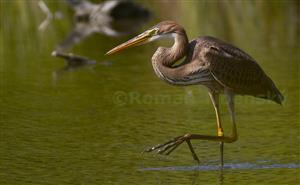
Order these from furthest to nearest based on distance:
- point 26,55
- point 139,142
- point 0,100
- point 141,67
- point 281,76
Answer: point 26,55, point 141,67, point 281,76, point 0,100, point 139,142

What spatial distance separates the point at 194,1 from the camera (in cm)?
2303

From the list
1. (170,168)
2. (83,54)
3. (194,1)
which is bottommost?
(170,168)

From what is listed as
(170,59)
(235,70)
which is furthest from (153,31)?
(235,70)

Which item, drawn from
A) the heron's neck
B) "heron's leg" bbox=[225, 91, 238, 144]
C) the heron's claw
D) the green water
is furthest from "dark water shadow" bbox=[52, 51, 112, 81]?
the heron's claw

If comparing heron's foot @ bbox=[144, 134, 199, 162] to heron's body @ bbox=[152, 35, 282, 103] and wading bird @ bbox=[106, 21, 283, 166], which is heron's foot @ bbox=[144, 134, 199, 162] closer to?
wading bird @ bbox=[106, 21, 283, 166]

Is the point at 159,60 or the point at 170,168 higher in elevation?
the point at 159,60

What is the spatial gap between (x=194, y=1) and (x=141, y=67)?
8.22 meters

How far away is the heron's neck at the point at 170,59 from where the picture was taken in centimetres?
877

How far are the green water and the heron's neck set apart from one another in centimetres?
87

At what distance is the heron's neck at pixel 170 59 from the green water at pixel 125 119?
868 mm

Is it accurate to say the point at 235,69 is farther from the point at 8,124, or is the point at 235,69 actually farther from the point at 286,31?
the point at 286,31

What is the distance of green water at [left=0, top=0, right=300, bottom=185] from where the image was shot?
27.6 ft

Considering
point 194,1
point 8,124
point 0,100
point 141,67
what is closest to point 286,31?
point 194,1

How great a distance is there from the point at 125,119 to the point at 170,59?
2.44m
